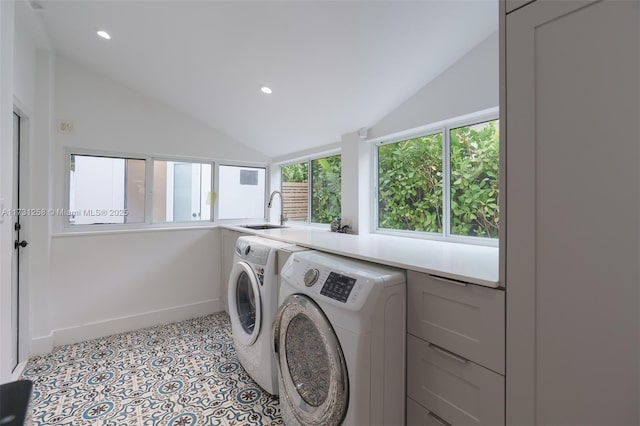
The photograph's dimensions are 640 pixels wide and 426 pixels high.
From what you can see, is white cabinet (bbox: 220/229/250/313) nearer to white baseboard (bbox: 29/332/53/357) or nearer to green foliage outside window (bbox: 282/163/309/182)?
green foliage outside window (bbox: 282/163/309/182)

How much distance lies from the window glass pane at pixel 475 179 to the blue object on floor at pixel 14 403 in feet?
7.13

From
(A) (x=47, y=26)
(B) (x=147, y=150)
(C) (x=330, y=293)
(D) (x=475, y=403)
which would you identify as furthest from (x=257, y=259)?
(A) (x=47, y=26)

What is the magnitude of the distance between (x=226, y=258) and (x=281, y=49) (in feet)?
7.03

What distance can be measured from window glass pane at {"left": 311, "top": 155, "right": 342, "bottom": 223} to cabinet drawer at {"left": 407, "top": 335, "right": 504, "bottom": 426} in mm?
1914

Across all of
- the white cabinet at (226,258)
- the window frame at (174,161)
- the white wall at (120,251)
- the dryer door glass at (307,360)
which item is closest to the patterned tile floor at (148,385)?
the white wall at (120,251)

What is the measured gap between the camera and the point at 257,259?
6.25 ft

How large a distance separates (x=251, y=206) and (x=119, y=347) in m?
1.96

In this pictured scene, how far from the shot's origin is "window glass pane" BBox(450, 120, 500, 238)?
5.89 ft

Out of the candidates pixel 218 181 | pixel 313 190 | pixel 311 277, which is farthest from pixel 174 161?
pixel 311 277

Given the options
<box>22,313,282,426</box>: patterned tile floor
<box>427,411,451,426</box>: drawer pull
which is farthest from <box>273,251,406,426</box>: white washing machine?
<box>22,313,282,426</box>: patterned tile floor

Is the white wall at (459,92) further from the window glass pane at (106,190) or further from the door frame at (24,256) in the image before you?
the door frame at (24,256)

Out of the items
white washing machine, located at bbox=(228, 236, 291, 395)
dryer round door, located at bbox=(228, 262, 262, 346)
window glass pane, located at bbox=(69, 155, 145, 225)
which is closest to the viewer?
white washing machine, located at bbox=(228, 236, 291, 395)

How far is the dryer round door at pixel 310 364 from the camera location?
46.0 inches
